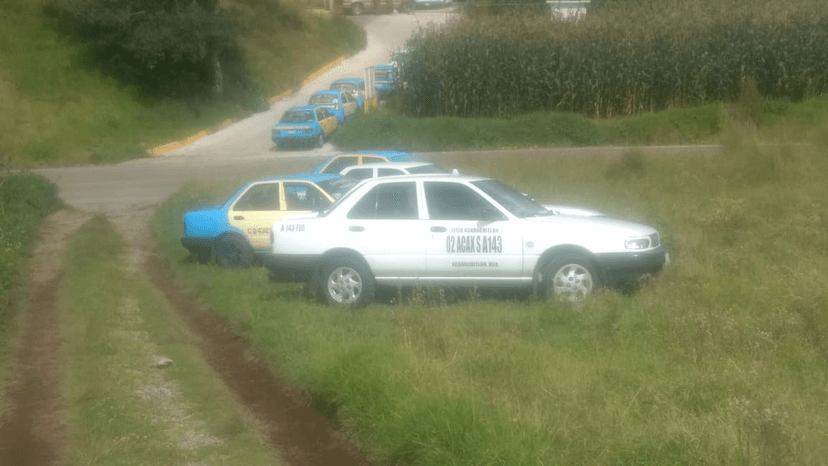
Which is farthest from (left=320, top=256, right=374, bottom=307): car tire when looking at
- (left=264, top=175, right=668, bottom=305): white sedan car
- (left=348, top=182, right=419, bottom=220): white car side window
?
(left=348, top=182, right=419, bottom=220): white car side window

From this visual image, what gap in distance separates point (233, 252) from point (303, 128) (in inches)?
828

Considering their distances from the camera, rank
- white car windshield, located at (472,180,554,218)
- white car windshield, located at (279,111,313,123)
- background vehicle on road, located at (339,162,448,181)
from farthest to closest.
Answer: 1. white car windshield, located at (279,111,313,123)
2. background vehicle on road, located at (339,162,448,181)
3. white car windshield, located at (472,180,554,218)

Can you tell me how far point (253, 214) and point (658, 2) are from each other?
34441 millimetres

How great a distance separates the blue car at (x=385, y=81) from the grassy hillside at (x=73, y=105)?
7037 mm

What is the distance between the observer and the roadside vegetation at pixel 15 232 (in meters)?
11.7

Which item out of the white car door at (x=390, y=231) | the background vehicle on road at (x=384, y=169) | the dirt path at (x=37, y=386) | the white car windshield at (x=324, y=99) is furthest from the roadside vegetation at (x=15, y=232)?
the white car windshield at (x=324, y=99)

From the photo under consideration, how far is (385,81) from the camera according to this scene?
4238 centimetres

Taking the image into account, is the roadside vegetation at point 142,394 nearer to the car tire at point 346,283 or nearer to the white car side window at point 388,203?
the car tire at point 346,283

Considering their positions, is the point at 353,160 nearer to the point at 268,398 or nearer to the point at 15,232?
the point at 15,232

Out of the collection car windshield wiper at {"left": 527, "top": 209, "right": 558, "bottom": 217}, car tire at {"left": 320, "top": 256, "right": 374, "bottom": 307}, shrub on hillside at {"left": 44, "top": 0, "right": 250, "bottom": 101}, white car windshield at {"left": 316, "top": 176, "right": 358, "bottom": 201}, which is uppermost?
shrub on hillside at {"left": 44, "top": 0, "right": 250, "bottom": 101}

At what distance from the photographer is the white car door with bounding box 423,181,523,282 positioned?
1124cm

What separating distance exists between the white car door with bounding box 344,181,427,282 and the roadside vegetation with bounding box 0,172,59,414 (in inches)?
158

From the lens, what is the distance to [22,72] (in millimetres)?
42969

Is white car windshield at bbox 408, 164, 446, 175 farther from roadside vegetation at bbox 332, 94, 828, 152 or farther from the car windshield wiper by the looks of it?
roadside vegetation at bbox 332, 94, 828, 152
